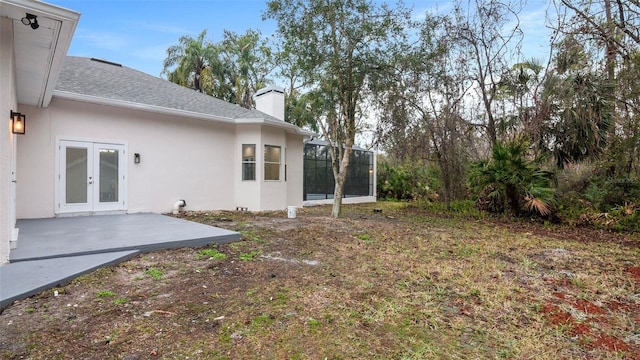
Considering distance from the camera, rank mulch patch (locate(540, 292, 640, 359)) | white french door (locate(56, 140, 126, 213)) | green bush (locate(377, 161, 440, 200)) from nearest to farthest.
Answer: mulch patch (locate(540, 292, 640, 359)), white french door (locate(56, 140, 126, 213)), green bush (locate(377, 161, 440, 200))

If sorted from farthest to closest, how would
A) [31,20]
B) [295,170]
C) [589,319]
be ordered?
[295,170] → [31,20] → [589,319]

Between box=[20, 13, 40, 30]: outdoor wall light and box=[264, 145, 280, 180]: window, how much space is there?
746 cm

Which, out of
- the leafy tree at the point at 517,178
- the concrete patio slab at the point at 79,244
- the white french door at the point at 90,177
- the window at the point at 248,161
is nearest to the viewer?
the concrete patio slab at the point at 79,244

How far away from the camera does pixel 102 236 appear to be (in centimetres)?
559

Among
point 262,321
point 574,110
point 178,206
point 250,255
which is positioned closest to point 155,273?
point 250,255

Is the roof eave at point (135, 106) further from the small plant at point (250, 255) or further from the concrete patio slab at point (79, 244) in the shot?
the small plant at point (250, 255)

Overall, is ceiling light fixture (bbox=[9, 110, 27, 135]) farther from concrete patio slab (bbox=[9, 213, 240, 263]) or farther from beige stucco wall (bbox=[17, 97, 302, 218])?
concrete patio slab (bbox=[9, 213, 240, 263])

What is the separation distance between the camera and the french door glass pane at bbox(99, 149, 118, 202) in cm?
838

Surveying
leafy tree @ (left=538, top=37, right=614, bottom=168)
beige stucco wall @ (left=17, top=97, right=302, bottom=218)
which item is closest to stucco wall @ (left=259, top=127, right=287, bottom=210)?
beige stucco wall @ (left=17, top=97, right=302, bottom=218)

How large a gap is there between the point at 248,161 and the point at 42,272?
756 centimetres

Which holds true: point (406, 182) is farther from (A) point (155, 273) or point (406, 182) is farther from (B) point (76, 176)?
(A) point (155, 273)

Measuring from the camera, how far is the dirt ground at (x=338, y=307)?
2.52 m

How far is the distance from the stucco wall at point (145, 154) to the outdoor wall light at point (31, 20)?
188 inches

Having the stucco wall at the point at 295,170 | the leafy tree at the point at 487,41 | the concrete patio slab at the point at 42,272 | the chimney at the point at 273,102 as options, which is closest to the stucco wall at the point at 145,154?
the stucco wall at the point at 295,170
